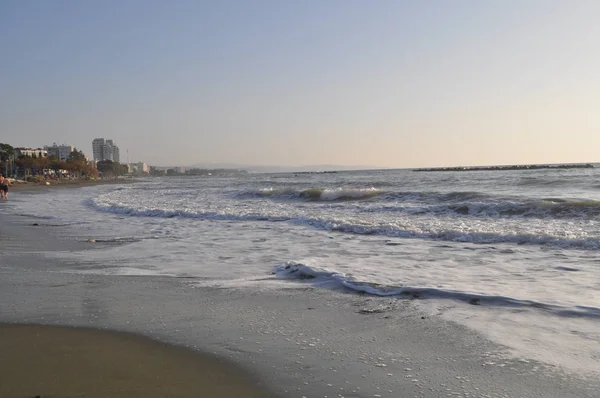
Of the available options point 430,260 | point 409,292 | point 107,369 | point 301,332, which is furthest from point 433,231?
point 107,369

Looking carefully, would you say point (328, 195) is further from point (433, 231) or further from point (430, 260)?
point (430, 260)

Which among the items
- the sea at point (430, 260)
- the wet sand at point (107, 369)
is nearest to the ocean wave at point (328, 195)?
the sea at point (430, 260)

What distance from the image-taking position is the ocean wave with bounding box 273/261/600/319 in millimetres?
4434

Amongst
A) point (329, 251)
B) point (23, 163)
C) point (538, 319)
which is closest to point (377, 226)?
point (329, 251)

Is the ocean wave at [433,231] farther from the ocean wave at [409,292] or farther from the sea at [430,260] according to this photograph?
the ocean wave at [409,292]

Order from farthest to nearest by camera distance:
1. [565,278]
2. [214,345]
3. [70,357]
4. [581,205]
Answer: [581,205], [565,278], [214,345], [70,357]

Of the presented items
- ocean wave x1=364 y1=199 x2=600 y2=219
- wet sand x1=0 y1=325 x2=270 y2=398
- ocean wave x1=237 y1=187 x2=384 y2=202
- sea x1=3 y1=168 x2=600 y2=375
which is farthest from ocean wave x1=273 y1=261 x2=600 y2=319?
ocean wave x1=237 y1=187 x2=384 y2=202

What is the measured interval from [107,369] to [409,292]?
129 inches

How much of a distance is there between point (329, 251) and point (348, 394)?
5.59 m

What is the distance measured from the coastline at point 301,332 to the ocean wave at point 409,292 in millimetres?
298

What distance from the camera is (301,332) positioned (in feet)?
12.7

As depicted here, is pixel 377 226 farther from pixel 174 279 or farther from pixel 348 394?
pixel 348 394

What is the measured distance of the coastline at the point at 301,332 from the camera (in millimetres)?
2864

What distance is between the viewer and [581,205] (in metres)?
13.5
